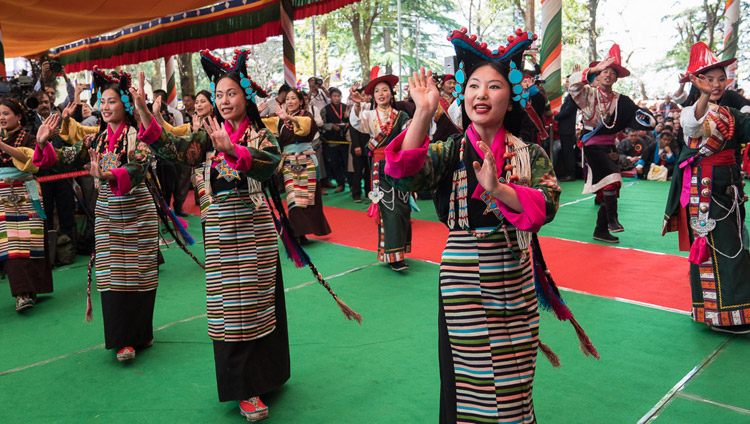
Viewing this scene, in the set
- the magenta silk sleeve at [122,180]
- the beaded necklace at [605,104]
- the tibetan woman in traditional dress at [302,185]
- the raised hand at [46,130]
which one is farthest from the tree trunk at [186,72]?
the magenta silk sleeve at [122,180]

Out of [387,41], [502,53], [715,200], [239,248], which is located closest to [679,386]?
[715,200]

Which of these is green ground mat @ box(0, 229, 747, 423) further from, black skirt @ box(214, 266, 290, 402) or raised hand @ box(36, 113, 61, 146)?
raised hand @ box(36, 113, 61, 146)

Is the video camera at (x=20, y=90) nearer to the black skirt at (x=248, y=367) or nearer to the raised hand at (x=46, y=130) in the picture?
the raised hand at (x=46, y=130)

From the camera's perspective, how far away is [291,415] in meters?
2.97

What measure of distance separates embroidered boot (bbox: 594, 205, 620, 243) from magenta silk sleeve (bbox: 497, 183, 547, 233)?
4814 mm

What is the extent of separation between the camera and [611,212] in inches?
260

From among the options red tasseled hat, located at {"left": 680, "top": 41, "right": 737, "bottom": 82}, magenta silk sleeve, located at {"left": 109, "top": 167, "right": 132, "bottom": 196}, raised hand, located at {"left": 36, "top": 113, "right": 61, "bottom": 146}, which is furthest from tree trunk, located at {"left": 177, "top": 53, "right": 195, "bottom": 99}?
red tasseled hat, located at {"left": 680, "top": 41, "right": 737, "bottom": 82}

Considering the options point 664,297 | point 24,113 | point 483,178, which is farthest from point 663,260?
point 24,113

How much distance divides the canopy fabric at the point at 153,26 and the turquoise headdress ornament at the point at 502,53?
5.60 m

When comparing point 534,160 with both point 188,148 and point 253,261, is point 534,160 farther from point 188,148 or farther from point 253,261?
point 188,148

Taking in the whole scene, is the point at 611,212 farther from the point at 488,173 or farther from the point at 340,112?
the point at 488,173

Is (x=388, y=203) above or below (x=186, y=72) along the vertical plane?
below

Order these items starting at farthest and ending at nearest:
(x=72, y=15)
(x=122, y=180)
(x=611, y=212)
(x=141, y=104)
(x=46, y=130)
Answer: (x=72, y=15)
(x=611, y=212)
(x=46, y=130)
(x=122, y=180)
(x=141, y=104)

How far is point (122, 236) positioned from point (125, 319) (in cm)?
53
